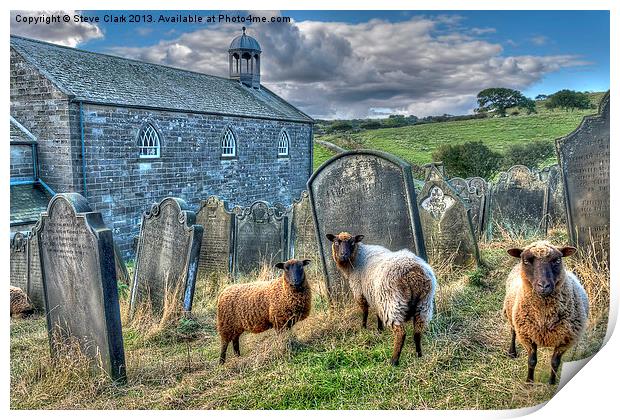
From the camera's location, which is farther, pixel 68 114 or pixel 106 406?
pixel 68 114

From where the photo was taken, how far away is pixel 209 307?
6.37 m

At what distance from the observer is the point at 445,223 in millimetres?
7520

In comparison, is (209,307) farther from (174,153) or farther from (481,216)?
(174,153)

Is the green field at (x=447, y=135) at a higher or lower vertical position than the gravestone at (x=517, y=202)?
higher

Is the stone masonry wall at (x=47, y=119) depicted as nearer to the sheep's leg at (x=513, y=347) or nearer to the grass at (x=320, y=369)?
the grass at (x=320, y=369)

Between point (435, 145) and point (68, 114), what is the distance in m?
9.85

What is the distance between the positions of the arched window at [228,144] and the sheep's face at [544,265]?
42.0 feet

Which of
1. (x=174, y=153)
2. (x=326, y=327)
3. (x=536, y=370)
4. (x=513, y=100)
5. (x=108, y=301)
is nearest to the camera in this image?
(x=536, y=370)

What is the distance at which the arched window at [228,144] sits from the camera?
15648 millimetres

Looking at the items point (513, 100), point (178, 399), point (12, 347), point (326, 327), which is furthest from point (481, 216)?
point (12, 347)

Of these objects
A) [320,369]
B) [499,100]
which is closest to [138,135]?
[499,100]

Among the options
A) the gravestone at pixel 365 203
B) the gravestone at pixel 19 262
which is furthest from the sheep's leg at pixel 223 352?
the gravestone at pixel 19 262

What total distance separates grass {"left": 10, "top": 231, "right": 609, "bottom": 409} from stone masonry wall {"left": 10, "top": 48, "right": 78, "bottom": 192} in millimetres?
5738

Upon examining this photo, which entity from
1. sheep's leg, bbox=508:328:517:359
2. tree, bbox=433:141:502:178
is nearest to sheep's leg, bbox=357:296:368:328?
sheep's leg, bbox=508:328:517:359
